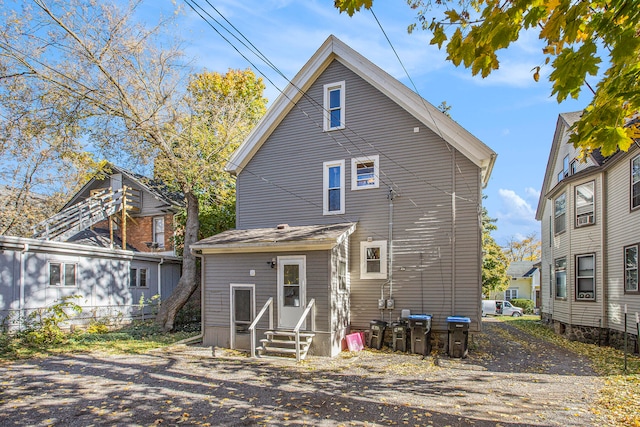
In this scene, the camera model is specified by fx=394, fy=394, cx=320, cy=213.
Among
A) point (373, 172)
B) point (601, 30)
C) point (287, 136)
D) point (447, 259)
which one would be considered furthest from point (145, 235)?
point (601, 30)

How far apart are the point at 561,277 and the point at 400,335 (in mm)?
9472

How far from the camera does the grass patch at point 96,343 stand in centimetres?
1059

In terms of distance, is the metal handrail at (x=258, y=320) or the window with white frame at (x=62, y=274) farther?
the window with white frame at (x=62, y=274)

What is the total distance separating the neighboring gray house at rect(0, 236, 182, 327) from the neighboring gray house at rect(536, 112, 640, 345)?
1637 cm

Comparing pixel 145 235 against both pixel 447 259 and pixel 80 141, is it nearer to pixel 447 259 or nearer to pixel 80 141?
pixel 80 141

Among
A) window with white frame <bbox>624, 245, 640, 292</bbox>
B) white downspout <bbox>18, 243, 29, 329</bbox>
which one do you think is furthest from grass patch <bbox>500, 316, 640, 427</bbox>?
white downspout <bbox>18, 243, 29, 329</bbox>

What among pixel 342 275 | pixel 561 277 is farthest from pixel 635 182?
pixel 342 275

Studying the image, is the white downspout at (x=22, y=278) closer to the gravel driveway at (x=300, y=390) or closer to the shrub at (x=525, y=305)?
the gravel driveway at (x=300, y=390)

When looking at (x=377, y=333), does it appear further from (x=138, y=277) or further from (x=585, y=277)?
(x=138, y=277)

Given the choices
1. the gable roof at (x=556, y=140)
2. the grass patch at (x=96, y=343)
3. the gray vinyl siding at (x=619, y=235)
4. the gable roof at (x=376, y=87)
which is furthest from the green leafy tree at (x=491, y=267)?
the grass patch at (x=96, y=343)

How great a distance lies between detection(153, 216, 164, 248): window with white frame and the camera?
67.3 ft

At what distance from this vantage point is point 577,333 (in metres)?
14.1

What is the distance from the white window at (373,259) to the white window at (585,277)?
7773mm

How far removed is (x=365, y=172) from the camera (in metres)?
12.5
